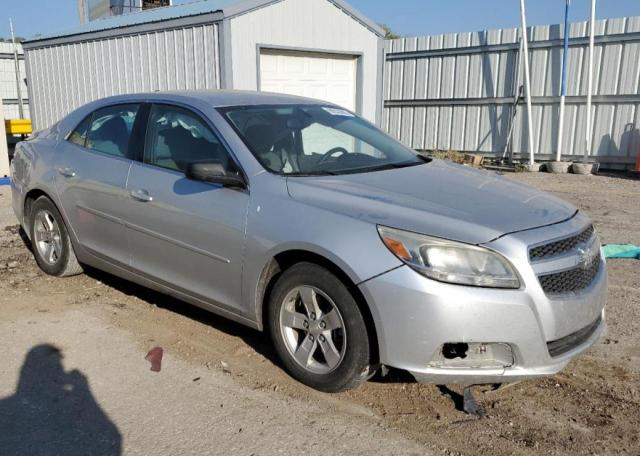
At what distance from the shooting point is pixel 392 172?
154 inches

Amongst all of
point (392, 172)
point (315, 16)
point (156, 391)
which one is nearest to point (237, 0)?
point (315, 16)

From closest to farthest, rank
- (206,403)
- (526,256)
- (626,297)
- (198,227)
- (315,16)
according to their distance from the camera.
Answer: (526,256) < (206,403) < (198,227) < (626,297) < (315,16)

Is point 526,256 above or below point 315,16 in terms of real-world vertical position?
below

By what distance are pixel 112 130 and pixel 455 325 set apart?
320 cm

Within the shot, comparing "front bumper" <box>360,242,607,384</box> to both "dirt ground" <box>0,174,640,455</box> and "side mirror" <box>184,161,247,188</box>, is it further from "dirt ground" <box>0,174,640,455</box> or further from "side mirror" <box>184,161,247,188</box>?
"side mirror" <box>184,161,247,188</box>

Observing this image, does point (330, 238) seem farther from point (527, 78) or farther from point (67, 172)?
point (527, 78)

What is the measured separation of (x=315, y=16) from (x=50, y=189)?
24.8ft

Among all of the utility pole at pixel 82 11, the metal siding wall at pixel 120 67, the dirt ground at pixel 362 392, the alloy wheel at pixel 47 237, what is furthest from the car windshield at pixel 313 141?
the utility pole at pixel 82 11

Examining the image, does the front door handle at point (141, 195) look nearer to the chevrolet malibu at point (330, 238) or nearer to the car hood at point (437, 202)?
the chevrolet malibu at point (330, 238)

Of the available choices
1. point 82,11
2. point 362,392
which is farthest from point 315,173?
point 82,11

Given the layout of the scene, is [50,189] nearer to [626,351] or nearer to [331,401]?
[331,401]

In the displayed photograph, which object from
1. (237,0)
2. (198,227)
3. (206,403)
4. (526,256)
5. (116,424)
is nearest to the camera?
(526,256)

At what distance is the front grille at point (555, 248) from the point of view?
116 inches

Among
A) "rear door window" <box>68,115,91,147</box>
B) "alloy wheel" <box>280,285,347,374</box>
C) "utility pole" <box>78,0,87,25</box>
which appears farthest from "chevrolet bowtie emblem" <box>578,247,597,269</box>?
"utility pole" <box>78,0,87,25</box>
